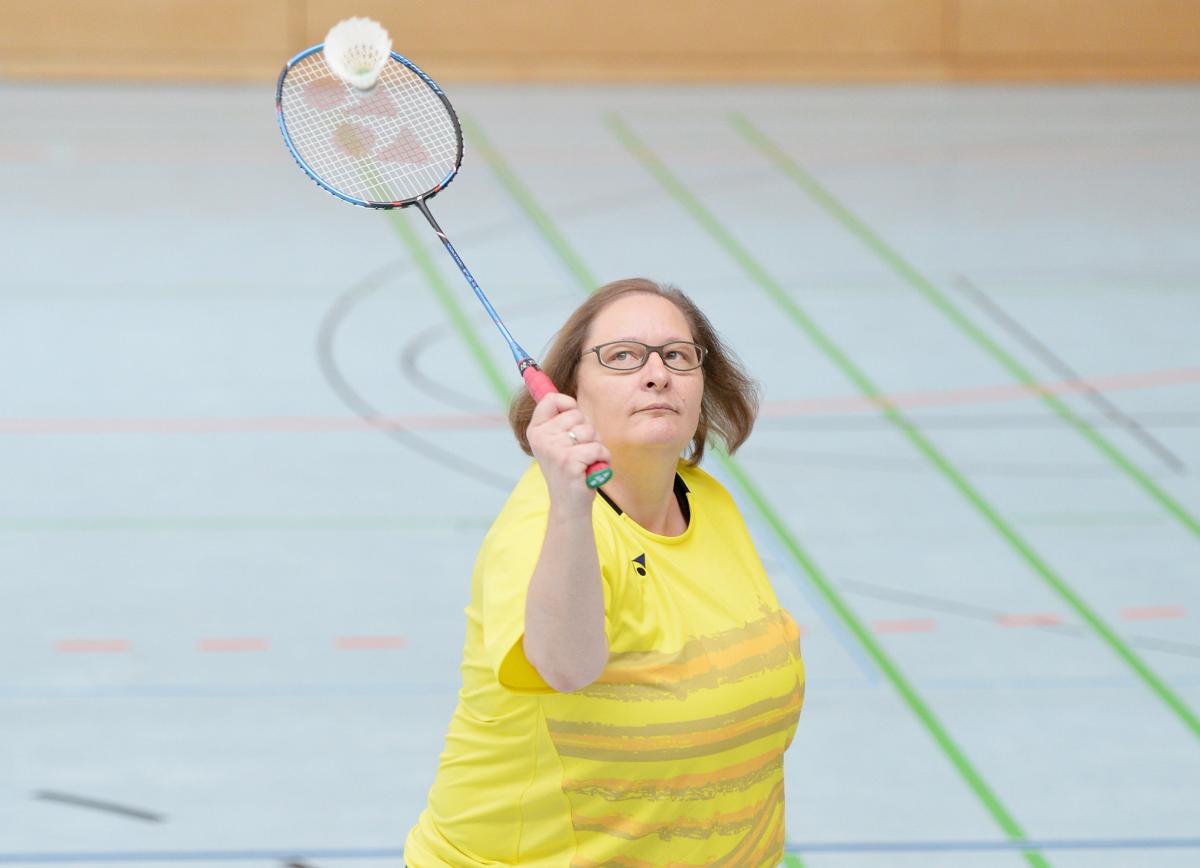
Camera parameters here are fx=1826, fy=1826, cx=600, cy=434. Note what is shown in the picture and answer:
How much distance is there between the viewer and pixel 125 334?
30.6ft

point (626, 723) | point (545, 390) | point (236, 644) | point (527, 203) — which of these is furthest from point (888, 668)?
point (527, 203)

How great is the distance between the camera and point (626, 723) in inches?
103

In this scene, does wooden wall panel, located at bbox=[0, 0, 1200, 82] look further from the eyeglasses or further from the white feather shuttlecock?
the eyeglasses

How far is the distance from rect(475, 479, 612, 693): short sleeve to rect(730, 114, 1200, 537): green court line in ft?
16.6

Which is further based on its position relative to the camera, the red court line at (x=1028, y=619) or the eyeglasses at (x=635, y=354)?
the red court line at (x=1028, y=619)

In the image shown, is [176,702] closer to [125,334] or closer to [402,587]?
[402,587]

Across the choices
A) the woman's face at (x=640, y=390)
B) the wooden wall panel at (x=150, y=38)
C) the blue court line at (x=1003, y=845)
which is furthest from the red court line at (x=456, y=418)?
the wooden wall panel at (x=150, y=38)

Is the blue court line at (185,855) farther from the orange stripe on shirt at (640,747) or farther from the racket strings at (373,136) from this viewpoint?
the orange stripe on shirt at (640,747)

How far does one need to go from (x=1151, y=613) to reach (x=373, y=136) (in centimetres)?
391

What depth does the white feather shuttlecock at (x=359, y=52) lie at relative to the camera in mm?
3092

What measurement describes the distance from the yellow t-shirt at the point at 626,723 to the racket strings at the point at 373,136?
0.96 meters

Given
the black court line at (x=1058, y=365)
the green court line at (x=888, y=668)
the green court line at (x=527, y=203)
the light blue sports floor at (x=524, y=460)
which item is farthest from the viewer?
the green court line at (x=527, y=203)

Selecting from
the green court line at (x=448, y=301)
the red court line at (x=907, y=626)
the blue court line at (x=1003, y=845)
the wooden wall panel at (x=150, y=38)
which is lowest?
the blue court line at (x=1003, y=845)

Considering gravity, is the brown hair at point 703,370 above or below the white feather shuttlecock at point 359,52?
below
